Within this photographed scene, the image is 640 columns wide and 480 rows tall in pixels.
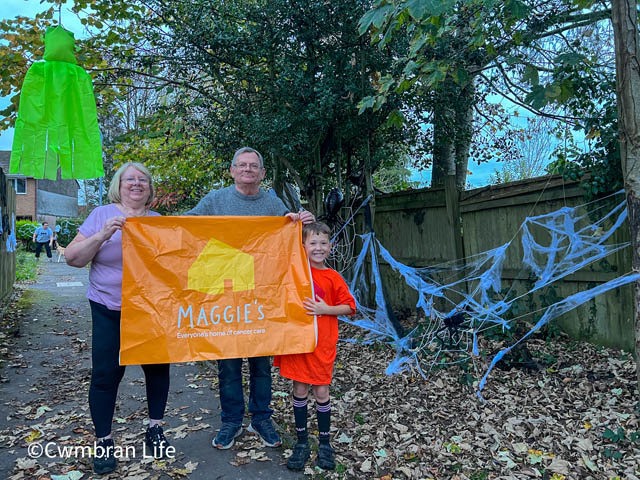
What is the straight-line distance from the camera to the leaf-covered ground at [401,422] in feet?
10.5

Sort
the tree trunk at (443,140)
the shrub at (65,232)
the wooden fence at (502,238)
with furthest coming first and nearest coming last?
the shrub at (65,232) < the tree trunk at (443,140) < the wooden fence at (502,238)

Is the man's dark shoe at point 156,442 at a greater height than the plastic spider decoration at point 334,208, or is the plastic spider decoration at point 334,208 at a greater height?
the plastic spider decoration at point 334,208

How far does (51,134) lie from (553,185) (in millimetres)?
4633

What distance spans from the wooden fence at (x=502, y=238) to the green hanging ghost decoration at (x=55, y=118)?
4.26 metres

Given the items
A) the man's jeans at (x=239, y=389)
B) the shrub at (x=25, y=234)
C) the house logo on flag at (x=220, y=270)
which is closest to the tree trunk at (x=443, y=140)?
the house logo on flag at (x=220, y=270)

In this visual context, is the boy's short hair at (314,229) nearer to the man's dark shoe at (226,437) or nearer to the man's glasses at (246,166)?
the man's glasses at (246,166)

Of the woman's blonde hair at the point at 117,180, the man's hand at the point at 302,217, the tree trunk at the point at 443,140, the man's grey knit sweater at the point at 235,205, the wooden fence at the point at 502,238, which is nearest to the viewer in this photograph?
the woman's blonde hair at the point at 117,180

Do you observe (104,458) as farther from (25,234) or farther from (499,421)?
(25,234)

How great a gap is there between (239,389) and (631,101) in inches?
127

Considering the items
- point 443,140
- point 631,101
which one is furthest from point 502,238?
point 631,101

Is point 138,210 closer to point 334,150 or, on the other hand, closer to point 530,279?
point 530,279

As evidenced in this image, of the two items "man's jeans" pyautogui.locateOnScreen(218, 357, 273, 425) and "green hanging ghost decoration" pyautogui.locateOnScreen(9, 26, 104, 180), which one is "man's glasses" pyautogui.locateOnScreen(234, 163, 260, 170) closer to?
"green hanging ghost decoration" pyautogui.locateOnScreen(9, 26, 104, 180)

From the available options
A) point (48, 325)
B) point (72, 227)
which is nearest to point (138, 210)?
point (48, 325)

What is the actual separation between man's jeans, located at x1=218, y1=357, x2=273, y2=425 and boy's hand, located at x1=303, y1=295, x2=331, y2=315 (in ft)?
1.93
